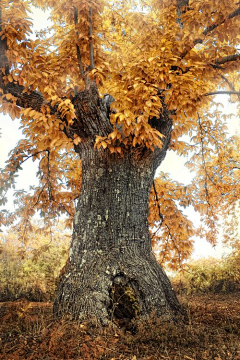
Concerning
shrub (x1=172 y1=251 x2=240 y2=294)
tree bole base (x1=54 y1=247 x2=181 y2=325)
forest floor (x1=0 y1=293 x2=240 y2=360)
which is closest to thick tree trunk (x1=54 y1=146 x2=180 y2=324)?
tree bole base (x1=54 y1=247 x2=181 y2=325)

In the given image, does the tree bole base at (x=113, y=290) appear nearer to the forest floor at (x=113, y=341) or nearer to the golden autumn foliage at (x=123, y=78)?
the forest floor at (x=113, y=341)

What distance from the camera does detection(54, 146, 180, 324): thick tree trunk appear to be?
3.17 m

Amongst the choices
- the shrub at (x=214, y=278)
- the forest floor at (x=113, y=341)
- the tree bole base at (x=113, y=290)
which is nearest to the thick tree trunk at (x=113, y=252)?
the tree bole base at (x=113, y=290)

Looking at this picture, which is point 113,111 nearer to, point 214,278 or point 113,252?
point 113,252

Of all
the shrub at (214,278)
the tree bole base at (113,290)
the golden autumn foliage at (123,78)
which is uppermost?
the golden autumn foliage at (123,78)

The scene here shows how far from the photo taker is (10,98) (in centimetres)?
361

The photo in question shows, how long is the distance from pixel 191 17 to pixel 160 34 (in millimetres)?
447

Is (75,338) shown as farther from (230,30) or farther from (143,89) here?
(230,30)

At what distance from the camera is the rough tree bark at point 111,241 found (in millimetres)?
3178

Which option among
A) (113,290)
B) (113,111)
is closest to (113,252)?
(113,290)

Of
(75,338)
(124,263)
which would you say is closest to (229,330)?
(124,263)

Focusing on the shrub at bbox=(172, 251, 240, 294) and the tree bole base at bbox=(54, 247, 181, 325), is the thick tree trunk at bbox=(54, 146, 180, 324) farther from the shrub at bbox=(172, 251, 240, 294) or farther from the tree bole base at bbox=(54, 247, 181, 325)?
the shrub at bbox=(172, 251, 240, 294)

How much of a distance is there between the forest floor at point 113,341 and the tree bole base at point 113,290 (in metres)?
0.17

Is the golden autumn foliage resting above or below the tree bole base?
above
